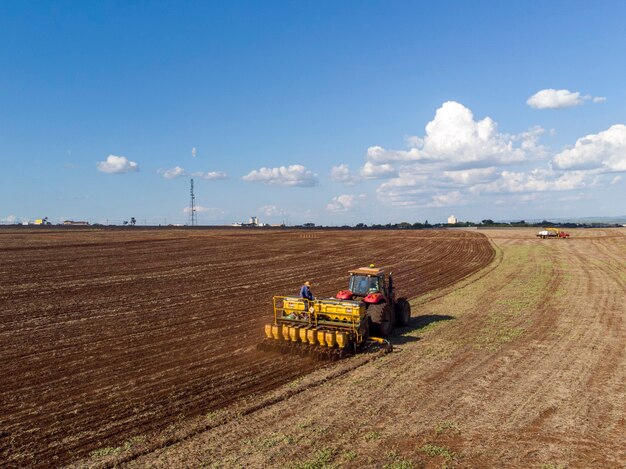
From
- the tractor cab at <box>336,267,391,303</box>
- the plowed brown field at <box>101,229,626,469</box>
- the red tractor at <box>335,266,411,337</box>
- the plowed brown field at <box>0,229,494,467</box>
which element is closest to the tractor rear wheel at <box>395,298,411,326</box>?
the red tractor at <box>335,266,411,337</box>

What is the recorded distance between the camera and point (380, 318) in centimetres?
1491

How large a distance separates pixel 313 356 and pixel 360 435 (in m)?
4.53

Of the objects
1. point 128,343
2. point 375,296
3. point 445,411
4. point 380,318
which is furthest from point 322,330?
point 128,343

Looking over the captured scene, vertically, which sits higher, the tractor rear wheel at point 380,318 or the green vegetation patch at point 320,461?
the tractor rear wheel at point 380,318

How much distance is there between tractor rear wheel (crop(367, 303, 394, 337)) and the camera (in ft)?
49.0

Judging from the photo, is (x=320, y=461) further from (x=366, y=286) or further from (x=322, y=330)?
(x=366, y=286)

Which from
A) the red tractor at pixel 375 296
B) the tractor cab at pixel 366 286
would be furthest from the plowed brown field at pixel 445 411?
the tractor cab at pixel 366 286

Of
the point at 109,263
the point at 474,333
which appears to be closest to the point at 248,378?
the point at 474,333

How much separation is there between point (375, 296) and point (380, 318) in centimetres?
74

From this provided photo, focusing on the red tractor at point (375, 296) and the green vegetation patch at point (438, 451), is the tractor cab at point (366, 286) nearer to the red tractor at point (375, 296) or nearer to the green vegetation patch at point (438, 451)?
the red tractor at point (375, 296)

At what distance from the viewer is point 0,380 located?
11.6 m

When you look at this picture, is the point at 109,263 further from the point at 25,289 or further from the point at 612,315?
the point at 612,315

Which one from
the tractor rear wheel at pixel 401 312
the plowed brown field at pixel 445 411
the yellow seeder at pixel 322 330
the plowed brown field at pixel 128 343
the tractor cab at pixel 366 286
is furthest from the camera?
the tractor rear wheel at pixel 401 312

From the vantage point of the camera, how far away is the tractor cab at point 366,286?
15.5 meters
